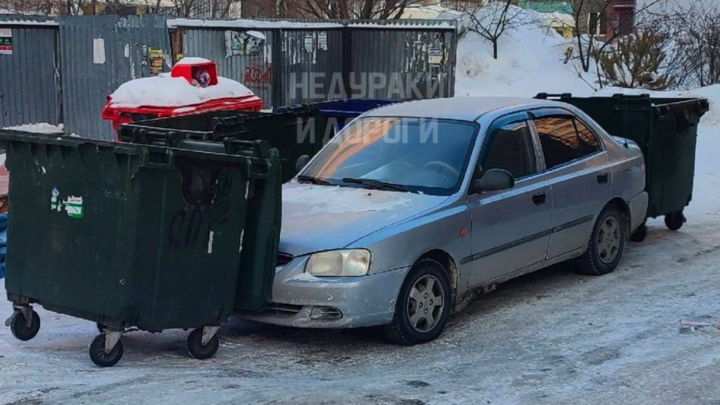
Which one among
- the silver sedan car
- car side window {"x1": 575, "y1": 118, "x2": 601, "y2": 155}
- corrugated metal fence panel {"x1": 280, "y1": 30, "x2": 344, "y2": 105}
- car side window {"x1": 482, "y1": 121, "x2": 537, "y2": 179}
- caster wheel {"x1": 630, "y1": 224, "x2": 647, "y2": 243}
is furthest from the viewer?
corrugated metal fence panel {"x1": 280, "y1": 30, "x2": 344, "y2": 105}

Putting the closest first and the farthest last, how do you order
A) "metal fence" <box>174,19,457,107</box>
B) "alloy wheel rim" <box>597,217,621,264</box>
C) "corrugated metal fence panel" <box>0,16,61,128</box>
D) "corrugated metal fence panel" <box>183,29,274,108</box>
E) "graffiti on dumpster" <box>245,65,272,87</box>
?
"alloy wheel rim" <box>597,217,621,264</box> < "corrugated metal fence panel" <box>0,16,61,128</box> < "corrugated metal fence panel" <box>183,29,274,108</box> < "metal fence" <box>174,19,457,107</box> < "graffiti on dumpster" <box>245,65,272,87</box>

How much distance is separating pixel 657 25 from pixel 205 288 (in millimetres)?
18546

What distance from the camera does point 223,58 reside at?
56.3 feet

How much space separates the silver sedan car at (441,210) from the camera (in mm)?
5871

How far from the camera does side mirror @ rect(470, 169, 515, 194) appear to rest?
660 cm

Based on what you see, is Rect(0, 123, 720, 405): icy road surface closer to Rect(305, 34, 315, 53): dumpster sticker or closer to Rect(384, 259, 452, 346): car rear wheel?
Rect(384, 259, 452, 346): car rear wheel

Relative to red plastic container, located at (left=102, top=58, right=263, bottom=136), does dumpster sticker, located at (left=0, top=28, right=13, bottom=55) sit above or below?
above

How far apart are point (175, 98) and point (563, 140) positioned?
16.2 ft

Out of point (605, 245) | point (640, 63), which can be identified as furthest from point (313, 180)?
point (640, 63)

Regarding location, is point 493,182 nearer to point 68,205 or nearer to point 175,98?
point 68,205

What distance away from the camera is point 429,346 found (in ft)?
20.1

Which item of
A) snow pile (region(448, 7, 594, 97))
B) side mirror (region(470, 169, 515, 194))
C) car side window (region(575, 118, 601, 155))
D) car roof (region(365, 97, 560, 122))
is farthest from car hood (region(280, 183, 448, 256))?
snow pile (region(448, 7, 594, 97))

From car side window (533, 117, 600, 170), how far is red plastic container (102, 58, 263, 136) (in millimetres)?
4587

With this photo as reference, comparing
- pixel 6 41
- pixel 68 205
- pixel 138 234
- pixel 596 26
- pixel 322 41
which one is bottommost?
pixel 138 234
